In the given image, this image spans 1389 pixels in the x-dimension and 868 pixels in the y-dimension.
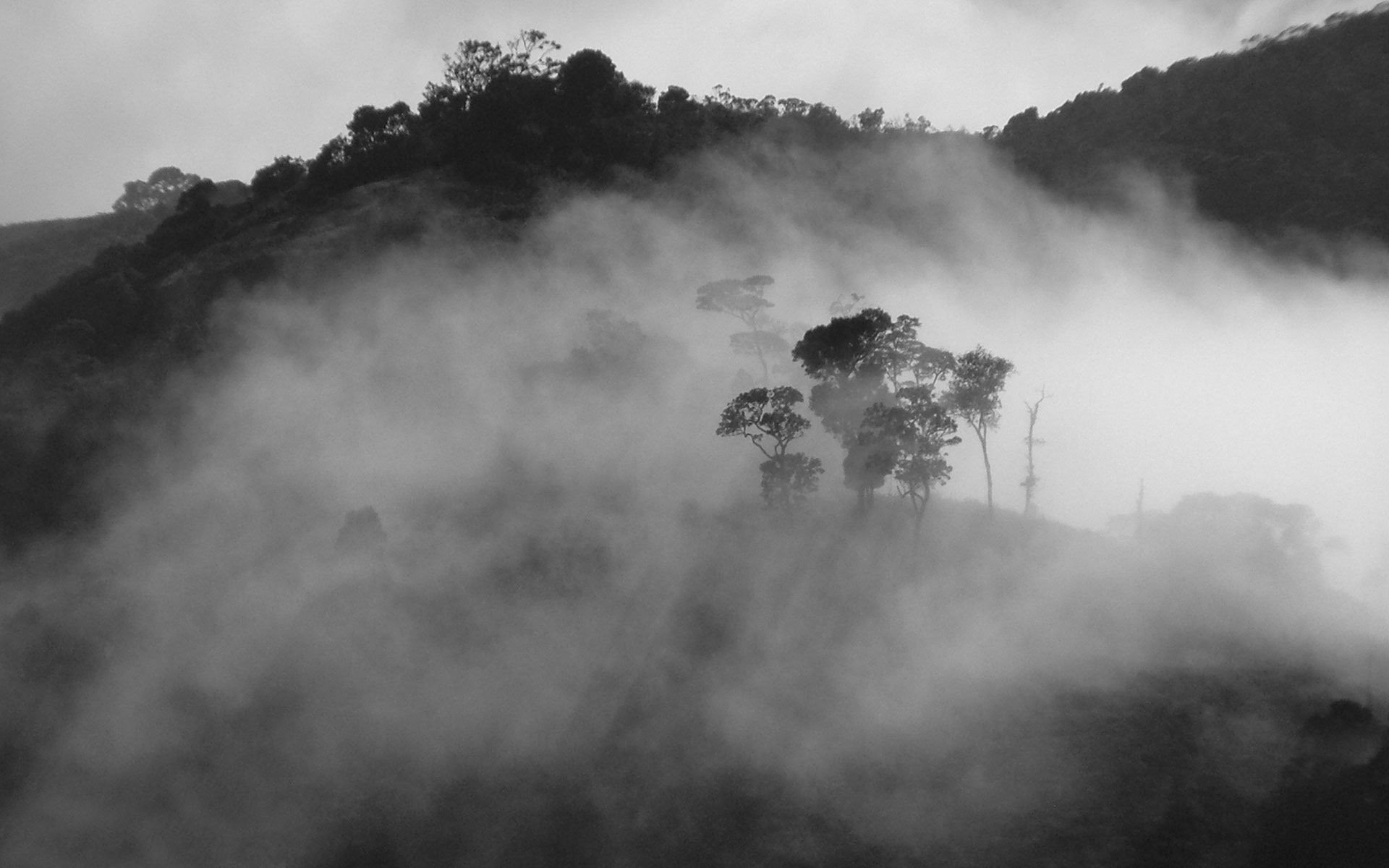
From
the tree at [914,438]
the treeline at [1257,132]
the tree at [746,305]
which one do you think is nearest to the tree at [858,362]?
the tree at [914,438]

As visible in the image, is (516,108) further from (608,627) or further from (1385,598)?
(1385,598)

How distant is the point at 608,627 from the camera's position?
64.4 meters

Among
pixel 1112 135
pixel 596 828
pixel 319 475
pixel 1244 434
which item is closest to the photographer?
pixel 596 828

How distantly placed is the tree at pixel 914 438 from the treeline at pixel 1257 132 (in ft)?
346

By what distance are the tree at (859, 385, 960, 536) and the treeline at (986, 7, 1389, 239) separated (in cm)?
10543

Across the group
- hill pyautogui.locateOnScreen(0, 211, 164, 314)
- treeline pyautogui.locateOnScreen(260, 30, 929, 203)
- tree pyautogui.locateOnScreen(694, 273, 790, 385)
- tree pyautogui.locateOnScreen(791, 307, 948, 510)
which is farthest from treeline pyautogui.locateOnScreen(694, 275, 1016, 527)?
hill pyautogui.locateOnScreen(0, 211, 164, 314)

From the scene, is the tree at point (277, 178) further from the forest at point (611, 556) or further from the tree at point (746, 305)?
the tree at point (746, 305)

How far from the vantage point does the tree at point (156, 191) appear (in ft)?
605

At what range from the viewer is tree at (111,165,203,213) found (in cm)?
18450

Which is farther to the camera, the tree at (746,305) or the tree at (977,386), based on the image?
the tree at (746,305)

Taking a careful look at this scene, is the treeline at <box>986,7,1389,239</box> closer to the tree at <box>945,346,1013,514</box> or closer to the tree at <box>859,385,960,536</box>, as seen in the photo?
the tree at <box>945,346,1013,514</box>

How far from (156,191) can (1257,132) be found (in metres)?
201

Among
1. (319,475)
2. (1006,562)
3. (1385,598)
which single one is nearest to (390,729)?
(319,475)

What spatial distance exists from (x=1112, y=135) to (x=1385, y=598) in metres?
129
